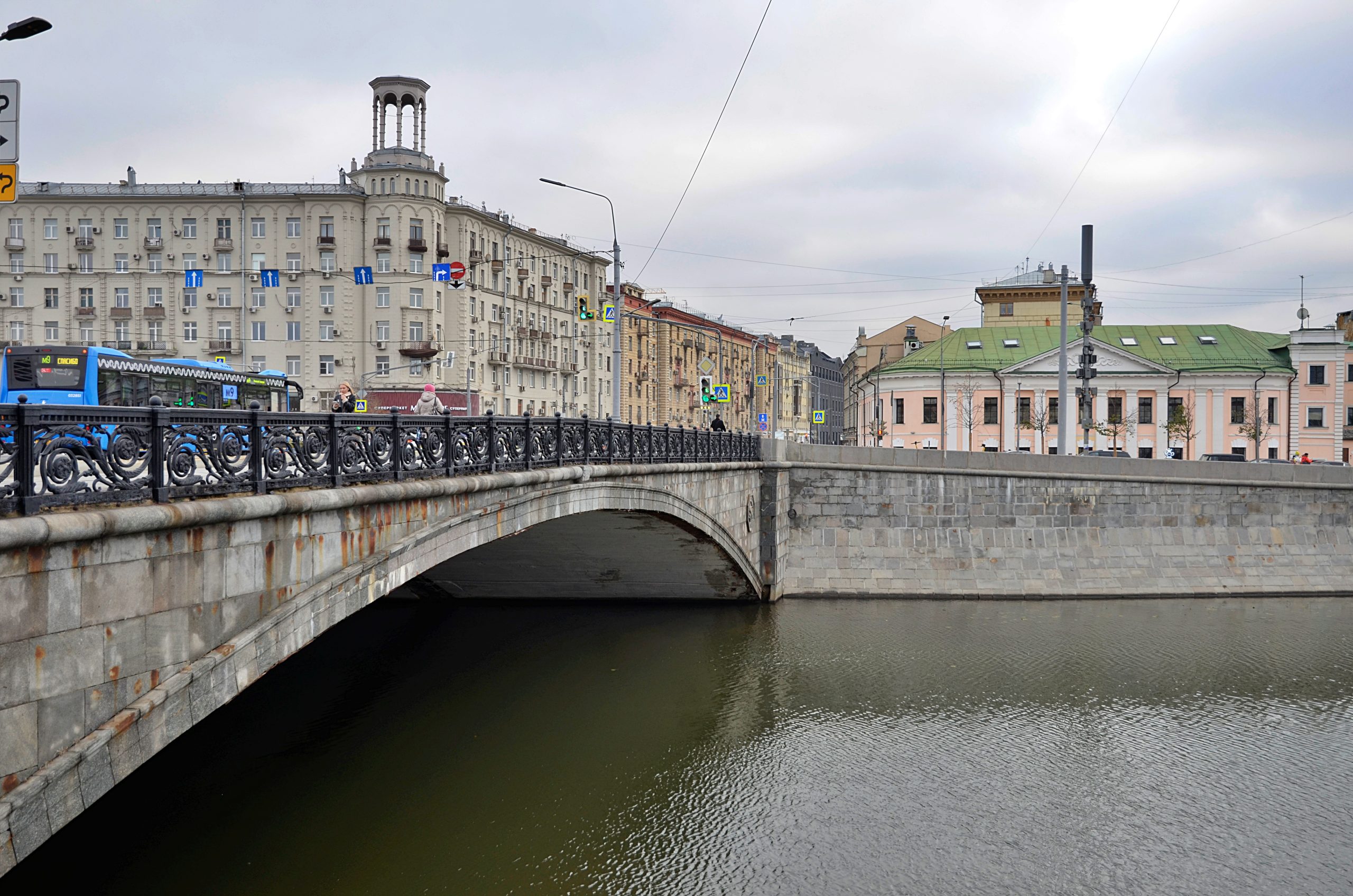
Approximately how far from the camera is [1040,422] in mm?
51219

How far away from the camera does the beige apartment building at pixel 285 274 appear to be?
149 ft

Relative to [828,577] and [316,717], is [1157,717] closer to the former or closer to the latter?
[828,577]

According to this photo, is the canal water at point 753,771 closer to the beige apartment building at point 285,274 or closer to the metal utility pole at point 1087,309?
the metal utility pole at point 1087,309

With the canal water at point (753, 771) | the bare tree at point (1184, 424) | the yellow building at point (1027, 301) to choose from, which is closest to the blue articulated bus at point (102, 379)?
the canal water at point (753, 771)

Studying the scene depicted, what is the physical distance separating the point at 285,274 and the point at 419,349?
23.9 ft

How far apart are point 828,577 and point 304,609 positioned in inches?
787

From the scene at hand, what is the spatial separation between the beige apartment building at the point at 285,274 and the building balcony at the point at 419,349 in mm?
106

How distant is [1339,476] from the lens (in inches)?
1118

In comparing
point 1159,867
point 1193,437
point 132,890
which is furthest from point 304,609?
point 1193,437

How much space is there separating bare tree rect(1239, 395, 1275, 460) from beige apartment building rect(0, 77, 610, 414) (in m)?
38.4

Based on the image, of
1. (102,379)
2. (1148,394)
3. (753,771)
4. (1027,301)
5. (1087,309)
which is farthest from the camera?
(1027,301)

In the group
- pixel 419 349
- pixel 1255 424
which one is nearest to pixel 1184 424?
pixel 1255 424

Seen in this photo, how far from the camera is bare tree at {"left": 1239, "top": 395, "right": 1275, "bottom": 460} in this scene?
47.8 metres

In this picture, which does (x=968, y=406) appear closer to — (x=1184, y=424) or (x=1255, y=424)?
(x=1184, y=424)
